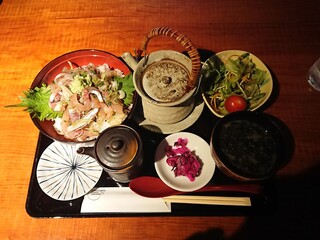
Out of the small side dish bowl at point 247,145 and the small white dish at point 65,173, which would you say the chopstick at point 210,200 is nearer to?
the small side dish bowl at point 247,145

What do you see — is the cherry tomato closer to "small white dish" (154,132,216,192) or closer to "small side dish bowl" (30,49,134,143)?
"small white dish" (154,132,216,192)

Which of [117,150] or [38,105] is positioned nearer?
[117,150]

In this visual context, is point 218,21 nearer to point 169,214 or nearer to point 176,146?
point 176,146

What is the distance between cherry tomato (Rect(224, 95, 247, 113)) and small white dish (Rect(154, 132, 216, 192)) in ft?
1.01

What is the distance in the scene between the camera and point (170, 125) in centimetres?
179

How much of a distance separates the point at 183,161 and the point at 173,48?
1016 millimetres

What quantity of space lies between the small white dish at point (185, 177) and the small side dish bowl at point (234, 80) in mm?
283

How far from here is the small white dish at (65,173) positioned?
1.59 metres

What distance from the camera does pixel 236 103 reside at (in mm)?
1740

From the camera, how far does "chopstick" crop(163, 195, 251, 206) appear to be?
5.10 feet

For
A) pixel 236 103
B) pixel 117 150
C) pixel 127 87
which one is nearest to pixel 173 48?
pixel 127 87

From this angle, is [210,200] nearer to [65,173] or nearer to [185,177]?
[185,177]

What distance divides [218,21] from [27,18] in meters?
1.77

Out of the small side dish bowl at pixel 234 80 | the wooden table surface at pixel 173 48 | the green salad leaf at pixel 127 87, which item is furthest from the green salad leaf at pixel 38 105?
the small side dish bowl at pixel 234 80
